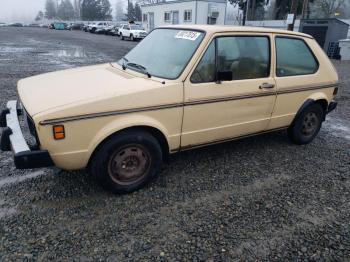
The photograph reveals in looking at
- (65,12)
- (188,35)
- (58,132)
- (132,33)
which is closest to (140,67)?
(188,35)

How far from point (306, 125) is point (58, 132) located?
387 cm

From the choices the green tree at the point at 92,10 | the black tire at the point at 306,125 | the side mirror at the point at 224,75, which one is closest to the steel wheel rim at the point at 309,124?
the black tire at the point at 306,125

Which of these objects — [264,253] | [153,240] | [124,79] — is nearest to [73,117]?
[124,79]

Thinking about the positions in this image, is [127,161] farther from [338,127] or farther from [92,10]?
[92,10]

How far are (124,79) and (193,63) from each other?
2.68 feet

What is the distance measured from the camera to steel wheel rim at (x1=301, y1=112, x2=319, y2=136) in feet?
16.7

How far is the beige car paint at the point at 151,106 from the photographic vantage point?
3055mm

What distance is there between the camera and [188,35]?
3951 mm

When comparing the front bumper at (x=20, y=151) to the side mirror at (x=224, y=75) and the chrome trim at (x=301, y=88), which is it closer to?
the side mirror at (x=224, y=75)

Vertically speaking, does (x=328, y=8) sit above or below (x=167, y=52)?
above

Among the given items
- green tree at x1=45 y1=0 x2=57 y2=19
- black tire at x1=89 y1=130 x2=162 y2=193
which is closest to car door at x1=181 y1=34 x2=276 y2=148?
black tire at x1=89 y1=130 x2=162 y2=193

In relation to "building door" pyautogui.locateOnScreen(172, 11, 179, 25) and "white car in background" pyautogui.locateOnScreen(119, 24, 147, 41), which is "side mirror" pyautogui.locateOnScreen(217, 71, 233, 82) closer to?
"white car in background" pyautogui.locateOnScreen(119, 24, 147, 41)

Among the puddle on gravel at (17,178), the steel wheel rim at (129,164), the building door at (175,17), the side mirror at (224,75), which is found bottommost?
the puddle on gravel at (17,178)

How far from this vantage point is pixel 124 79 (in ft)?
12.1
